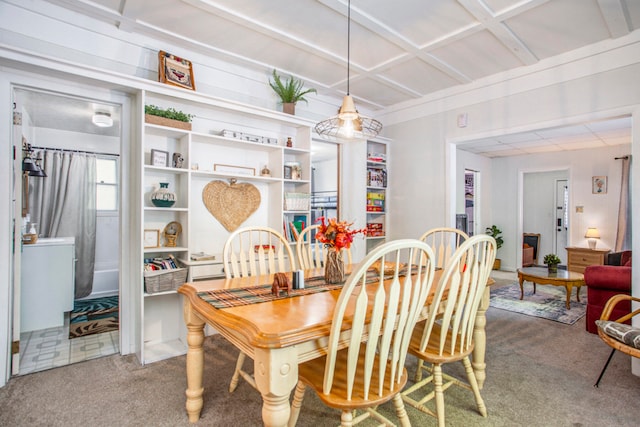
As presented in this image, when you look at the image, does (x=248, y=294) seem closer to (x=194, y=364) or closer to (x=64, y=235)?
(x=194, y=364)

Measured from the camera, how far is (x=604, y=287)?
3.10 m

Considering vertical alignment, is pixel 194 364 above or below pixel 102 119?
below

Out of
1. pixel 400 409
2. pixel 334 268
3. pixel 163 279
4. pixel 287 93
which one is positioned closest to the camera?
pixel 400 409

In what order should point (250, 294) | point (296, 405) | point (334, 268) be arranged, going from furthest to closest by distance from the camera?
point (334, 268), point (250, 294), point (296, 405)

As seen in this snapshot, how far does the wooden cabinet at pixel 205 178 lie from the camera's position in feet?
8.91

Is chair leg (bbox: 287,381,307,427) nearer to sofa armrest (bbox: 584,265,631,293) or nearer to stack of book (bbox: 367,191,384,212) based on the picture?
stack of book (bbox: 367,191,384,212)

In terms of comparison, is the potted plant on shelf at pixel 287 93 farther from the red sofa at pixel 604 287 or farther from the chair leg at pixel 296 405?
the red sofa at pixel 604 287

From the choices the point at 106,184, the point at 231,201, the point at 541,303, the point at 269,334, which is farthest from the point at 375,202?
the point at 106,184

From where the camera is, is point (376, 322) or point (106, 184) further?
point (106, 184)

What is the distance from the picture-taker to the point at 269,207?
3.50m

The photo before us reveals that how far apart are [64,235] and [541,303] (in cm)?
645

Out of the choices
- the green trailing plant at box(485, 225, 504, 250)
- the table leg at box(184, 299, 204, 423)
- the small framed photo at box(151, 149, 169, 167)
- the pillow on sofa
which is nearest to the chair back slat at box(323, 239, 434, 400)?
the table leg at box(184, 299, 204, 423)

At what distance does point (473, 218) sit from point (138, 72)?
20.7ft

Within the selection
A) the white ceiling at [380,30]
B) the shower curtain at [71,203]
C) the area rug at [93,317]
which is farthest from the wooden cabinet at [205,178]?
the shower curtain at [71,203]
